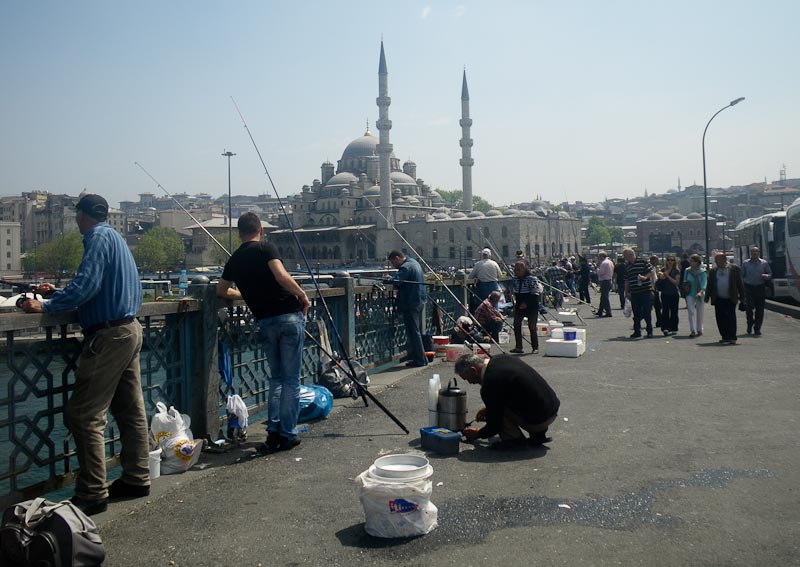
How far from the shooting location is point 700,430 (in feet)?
19.0

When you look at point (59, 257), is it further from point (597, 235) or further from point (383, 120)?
point (597, 235)

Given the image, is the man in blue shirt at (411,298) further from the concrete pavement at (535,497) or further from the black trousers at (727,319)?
the black trousers at (727,319)

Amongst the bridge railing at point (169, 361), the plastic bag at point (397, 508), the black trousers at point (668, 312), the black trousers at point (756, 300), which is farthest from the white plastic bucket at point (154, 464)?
the black trousers at point (756, 300)

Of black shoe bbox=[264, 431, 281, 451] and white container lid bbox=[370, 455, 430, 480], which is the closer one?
white container lid bbox=[370, 455, 430, 480]

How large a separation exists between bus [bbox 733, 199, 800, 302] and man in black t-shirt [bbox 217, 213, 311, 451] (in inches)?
707

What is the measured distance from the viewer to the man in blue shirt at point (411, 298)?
9.59 meters

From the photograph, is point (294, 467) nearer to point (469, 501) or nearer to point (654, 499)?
point (469, 501)

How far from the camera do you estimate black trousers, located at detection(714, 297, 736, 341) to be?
11.6 metres

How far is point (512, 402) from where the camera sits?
5223mm

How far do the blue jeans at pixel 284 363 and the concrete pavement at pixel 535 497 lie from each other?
0.88 ft

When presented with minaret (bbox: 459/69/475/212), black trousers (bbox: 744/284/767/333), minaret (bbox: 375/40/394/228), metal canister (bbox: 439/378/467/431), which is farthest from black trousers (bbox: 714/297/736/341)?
minaret (bbox: 459/69/475/212)

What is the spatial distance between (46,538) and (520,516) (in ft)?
7.52

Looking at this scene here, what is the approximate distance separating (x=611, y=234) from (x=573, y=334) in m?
150

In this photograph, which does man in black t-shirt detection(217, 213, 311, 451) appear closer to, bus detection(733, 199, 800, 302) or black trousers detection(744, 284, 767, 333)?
black trousers detection(744, 284, 767, 333)
